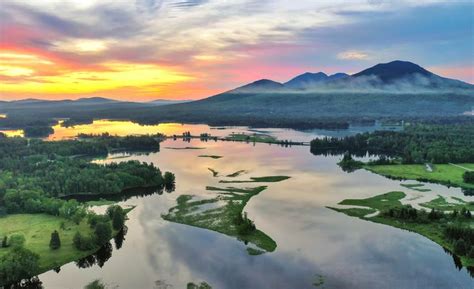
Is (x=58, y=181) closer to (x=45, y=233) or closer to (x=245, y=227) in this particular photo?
(x=45, y=233)

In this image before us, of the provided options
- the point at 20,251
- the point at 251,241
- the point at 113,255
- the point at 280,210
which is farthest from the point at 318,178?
the point at 20,251

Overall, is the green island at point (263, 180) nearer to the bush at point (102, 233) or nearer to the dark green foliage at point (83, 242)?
the bush at point (102, 233)

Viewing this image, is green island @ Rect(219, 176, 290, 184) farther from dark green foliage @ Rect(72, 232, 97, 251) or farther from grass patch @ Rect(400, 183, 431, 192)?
dark green foliage @ Rect(72, 232, 97, 251)

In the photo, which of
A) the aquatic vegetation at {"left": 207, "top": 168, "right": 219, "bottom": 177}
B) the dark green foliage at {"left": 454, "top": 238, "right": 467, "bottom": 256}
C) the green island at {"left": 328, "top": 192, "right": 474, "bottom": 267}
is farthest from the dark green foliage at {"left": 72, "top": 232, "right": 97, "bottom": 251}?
the aquatic vegetation at {"left": 207, "top": 168, "right": 219, "bottom": 177}

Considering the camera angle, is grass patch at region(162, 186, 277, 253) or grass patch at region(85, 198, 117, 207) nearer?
grass patch at region(162, 186, 277, 253)

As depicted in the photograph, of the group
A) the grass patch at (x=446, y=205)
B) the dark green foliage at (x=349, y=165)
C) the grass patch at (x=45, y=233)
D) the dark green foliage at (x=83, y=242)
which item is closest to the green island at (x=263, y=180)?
the dark green foliage at (x=349, y=165)

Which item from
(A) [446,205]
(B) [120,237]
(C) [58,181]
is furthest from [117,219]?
(A) [446,205]

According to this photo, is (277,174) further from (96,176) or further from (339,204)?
(96,176)
